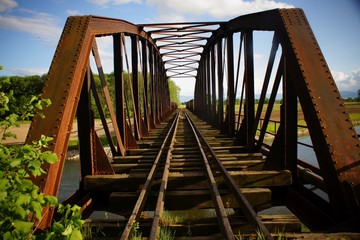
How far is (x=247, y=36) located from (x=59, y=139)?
19.3 feet

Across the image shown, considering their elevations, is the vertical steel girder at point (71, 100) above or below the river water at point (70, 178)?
above

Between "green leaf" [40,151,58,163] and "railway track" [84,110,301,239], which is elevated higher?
"green leaf" [40,151,58,163]

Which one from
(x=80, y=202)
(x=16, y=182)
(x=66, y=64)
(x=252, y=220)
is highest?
(x=66, y=64)

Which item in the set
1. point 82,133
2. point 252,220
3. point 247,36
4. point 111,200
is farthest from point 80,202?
point 247,36

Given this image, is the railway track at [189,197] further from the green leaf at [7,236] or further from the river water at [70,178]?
the river water at [70,178]

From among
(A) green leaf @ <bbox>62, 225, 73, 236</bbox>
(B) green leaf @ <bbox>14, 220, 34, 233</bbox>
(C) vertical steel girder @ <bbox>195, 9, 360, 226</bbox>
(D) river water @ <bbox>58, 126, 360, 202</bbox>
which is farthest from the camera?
(D) river water @ <bbox>58, 126, 360, 202</bbox>

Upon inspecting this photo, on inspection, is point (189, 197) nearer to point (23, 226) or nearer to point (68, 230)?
point (68, 230)

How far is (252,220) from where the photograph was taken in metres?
2.88

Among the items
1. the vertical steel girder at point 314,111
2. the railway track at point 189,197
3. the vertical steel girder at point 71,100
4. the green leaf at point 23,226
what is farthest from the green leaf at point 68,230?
the vertical steel girder at point 314,111

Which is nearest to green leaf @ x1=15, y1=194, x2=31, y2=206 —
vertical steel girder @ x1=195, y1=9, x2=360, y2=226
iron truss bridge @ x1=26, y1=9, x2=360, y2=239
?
iron truss bridge @ x1=26, y1=9, x2=360, y2=239

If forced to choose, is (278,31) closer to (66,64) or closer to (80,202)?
(66,64)

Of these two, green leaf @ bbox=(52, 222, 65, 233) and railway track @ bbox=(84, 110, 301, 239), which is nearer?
green leaf @ bbox=(52, 222, 65, 233)

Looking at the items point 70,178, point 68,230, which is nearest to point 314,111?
point 68,230

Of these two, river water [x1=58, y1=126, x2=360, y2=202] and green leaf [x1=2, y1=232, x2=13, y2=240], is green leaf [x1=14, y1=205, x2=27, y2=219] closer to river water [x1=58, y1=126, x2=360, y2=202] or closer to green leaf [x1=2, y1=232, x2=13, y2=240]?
green leaf [x1=2, y1=232, x2=13, y2=240]
